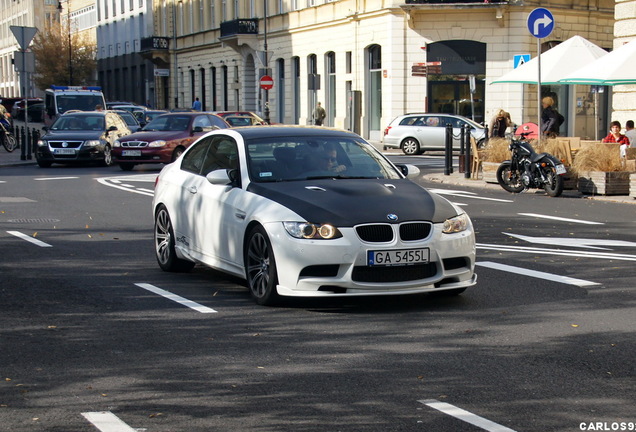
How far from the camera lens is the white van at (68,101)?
43.2 metres

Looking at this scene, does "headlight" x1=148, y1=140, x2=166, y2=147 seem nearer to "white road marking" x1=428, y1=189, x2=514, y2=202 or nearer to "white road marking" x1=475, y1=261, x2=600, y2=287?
"white road marking" x1=428, y1=189, x2=514, y2=202

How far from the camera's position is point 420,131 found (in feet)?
123

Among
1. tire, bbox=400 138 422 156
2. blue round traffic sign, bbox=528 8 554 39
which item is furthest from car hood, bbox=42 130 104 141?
blue round traffic sign, bbox=528 8 554 39

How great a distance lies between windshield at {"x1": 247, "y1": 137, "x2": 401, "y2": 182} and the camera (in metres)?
9.45

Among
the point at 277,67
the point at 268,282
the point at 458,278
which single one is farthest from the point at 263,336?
the point at 277,67

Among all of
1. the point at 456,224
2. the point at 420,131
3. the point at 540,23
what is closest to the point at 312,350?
the point at 456,224

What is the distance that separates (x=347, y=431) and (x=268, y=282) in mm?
3453

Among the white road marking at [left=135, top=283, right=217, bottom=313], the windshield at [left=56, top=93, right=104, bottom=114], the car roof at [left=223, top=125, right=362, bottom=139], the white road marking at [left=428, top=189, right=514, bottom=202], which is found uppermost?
the windshield at [left=56, top=93, right=104, bottom=114]

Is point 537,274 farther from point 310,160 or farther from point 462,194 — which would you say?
point 462,194

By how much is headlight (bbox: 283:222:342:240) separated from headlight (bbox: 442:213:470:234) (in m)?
0.90

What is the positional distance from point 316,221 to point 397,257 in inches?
25.7

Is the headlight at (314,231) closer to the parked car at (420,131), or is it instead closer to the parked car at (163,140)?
the parked car at (163,140)

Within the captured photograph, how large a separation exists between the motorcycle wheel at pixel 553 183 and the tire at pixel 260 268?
471 inches

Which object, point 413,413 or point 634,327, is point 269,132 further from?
point 413,413
